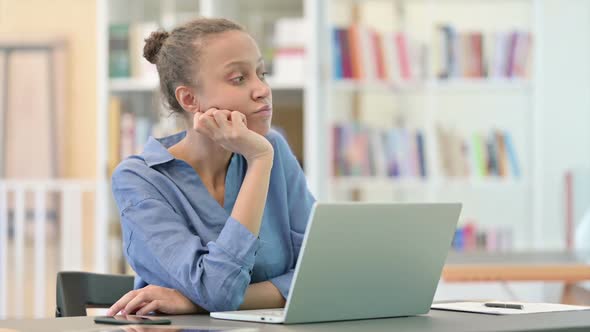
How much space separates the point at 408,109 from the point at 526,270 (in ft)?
8.33

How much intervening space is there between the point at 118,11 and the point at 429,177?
1587 millimetres

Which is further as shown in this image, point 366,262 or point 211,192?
point 211,192

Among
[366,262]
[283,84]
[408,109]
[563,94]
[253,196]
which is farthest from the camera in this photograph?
[408,109]

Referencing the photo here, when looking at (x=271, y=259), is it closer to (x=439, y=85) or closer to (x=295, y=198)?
(x=295, y=198)

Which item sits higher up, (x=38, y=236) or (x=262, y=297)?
(x=262, y=297)

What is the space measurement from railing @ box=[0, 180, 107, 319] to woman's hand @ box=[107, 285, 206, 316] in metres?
3.34

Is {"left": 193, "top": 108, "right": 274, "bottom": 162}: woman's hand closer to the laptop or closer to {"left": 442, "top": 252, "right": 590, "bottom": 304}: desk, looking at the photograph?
the laptop

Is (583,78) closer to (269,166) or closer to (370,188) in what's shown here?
(370,188)

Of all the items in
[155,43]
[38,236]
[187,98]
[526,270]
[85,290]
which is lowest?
[38,236]

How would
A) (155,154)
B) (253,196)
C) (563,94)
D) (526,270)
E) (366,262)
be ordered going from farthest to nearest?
1. (563,94)
2. (526,270)
3. (155,154)
4. (253,196)
5. (366,262)

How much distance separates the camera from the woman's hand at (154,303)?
4.91 ft

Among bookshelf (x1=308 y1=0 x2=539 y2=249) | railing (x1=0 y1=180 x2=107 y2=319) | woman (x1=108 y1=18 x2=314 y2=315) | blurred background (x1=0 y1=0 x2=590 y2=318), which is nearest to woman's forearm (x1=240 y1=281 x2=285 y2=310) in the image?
woman (x1=108 y1=18 x2=314 y2=315)

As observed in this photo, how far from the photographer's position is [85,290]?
184 centimetres

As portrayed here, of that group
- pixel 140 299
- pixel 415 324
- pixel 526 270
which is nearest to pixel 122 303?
pixel 140 299
